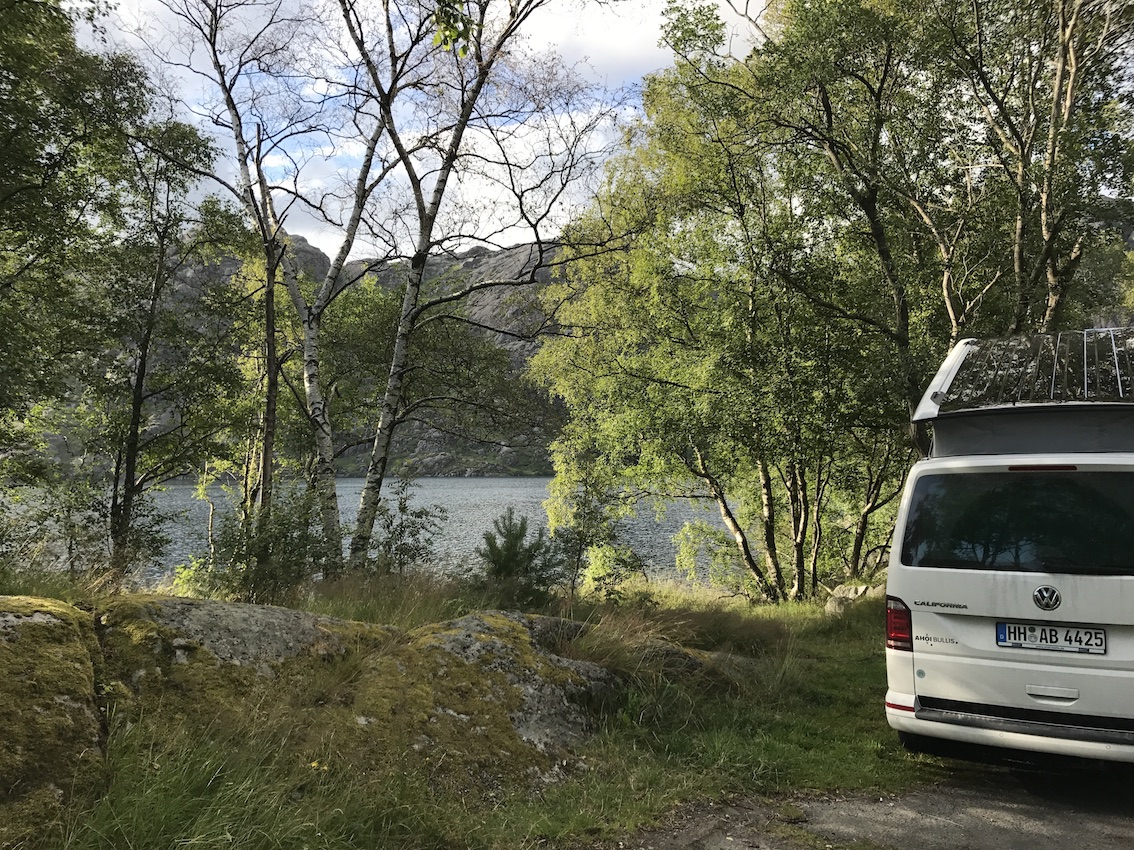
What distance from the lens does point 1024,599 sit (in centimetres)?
399

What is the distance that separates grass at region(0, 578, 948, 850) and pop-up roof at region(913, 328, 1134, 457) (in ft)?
8.14

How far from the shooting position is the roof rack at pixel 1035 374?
463 cm

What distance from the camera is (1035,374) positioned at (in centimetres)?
517

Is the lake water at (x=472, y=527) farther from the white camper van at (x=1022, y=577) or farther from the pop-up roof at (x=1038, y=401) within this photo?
the pop-up roof at (x=1038, y=401)

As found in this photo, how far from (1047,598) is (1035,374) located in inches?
82.2

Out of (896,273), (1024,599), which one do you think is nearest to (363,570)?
(1024,599)

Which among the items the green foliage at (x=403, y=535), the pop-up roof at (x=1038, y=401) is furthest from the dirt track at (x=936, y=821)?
the green foliage at (x=403, y=535)

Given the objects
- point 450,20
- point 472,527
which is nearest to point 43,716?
point 450,20

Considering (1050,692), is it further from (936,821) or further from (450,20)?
(450,20)

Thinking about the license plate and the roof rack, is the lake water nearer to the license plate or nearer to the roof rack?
the roof rack

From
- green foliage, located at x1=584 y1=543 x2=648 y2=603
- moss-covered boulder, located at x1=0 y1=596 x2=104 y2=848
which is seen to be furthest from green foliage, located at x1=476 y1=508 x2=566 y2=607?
moss-covered boulder, located at x1=0 y1=596 x2=104 y2=848

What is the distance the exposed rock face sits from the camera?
2.75 m

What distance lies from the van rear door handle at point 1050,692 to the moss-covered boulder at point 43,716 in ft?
16.3

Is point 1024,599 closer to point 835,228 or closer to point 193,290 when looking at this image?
point 835,228
